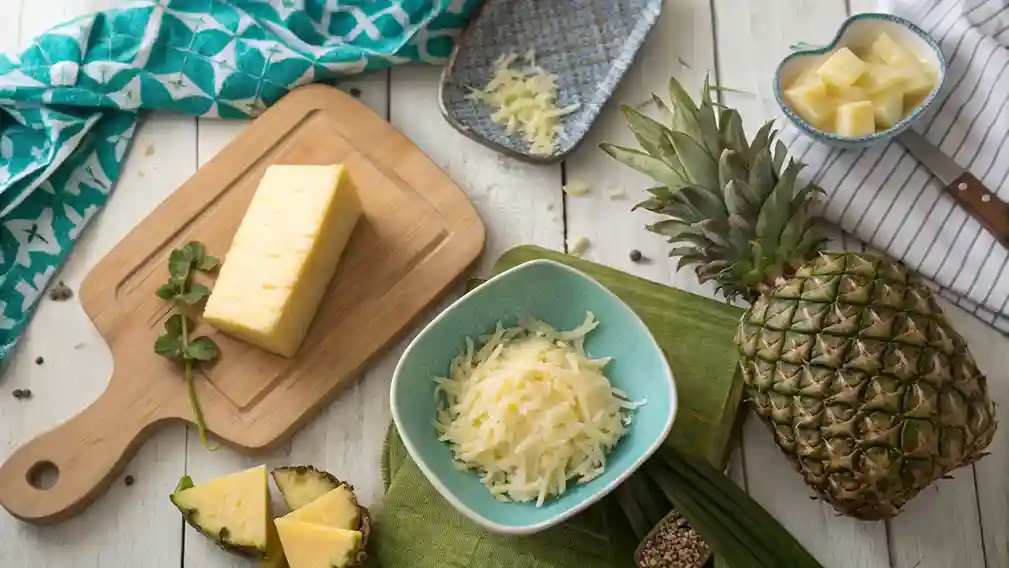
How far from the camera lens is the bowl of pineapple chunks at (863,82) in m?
1.48

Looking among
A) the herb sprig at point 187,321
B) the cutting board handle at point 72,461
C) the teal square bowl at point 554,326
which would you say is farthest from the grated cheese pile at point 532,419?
the cutting board handle at point 72,461

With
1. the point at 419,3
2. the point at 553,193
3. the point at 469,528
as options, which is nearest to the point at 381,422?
the point at 469,528

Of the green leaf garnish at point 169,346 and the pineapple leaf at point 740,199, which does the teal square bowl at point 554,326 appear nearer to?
the pineapple leaf at point 740,199

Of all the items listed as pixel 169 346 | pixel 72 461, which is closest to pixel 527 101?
pixel 169 346

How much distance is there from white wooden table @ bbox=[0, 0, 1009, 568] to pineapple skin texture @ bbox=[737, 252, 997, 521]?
6.0 inches

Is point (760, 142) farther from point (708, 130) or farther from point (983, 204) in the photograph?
point (983, 204)

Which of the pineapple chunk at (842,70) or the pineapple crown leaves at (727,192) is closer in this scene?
the pineapple crown leaves at (727,192)

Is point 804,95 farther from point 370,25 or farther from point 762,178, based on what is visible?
point 370,25

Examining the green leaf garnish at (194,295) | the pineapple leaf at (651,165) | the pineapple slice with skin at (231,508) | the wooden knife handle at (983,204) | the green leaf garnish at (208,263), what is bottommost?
the pineapple slice with skin at (231,508)

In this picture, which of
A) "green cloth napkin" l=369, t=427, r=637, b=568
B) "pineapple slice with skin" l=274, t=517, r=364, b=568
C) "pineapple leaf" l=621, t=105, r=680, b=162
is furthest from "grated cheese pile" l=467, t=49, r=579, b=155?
"pineapple slice with skin" l=274, t=517, r=364, b=568

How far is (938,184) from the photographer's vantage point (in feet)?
5.02

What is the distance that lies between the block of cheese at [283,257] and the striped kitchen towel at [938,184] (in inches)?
30.2

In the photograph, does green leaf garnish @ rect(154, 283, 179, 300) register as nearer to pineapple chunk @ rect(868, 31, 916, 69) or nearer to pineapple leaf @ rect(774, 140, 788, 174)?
pineapple leaf @ rect(774, 140, 788, 174)

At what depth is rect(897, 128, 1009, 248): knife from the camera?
1.47m
